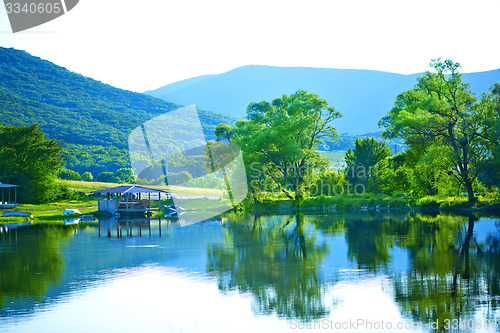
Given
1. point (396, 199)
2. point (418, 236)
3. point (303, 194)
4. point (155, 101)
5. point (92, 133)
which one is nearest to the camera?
point (418, 236)

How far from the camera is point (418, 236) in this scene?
2259 centimetres

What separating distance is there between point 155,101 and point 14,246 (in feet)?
589

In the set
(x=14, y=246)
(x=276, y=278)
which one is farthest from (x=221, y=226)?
(x=276, y=278)

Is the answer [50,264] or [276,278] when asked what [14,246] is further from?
[276,278]

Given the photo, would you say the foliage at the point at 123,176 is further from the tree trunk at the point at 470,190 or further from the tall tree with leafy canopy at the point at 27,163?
the tree trunk at the point at 470,190

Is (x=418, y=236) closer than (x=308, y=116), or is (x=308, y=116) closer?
(x=418, y=236)

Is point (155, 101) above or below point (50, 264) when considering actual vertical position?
above

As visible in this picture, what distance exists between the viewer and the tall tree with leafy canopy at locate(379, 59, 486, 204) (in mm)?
37844

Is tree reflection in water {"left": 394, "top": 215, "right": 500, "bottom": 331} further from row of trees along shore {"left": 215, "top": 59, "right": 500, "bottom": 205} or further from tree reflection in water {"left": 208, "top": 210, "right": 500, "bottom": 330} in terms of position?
row of trees along shore {"left": 215, "top": 59, "right": 500, "bottom": 205}

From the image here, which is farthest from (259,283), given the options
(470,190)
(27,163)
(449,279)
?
(27,163)

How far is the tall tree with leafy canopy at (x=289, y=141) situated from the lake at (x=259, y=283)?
75.7ft

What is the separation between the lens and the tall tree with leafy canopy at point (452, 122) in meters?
37.8

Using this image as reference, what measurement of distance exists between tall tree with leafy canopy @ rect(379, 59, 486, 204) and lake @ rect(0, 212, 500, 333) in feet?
45.1

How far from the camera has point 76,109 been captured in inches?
6373
